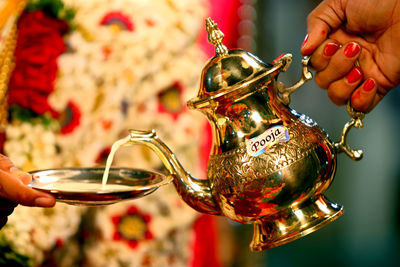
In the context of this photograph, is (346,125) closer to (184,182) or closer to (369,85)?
(369,85)

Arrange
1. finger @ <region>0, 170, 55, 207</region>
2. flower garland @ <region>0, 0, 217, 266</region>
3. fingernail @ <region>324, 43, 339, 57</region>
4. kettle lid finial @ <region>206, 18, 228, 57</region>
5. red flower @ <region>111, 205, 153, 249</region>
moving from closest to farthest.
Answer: finger @ <region>0, 170, 55, 207</region> → kettle lid finial @ <region>206, 18, 228, 57</region> → fingernail @ <region>324, 43, 339, 57</region> → flower garland @ <region>0, 0, 217, 266</region> → red flower @ <region>111, 205, 153, 249</region>

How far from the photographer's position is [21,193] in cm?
76

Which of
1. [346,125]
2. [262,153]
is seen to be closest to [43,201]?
[262,153]

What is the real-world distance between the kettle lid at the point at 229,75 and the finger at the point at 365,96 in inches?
10.6

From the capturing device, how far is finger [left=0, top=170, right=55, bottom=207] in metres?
0.76

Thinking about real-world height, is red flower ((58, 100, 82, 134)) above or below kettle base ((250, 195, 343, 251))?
above

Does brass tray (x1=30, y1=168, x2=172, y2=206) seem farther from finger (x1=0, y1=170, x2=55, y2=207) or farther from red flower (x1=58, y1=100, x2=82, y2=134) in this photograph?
red flower (x1=58, y1=100, x2=82, y2=134)

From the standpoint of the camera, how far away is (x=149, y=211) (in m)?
1.50

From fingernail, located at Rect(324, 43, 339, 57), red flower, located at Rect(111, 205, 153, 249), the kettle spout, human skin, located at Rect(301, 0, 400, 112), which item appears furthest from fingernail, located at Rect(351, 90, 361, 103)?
red flower, located at Rect(111, 205, 153, 249)

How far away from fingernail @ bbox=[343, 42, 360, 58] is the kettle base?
34cm

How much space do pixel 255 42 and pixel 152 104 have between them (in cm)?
A: 148

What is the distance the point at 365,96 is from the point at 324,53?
14 centimetres

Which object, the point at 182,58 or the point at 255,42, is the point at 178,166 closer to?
the point at 182,58

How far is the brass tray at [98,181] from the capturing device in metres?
0.81
